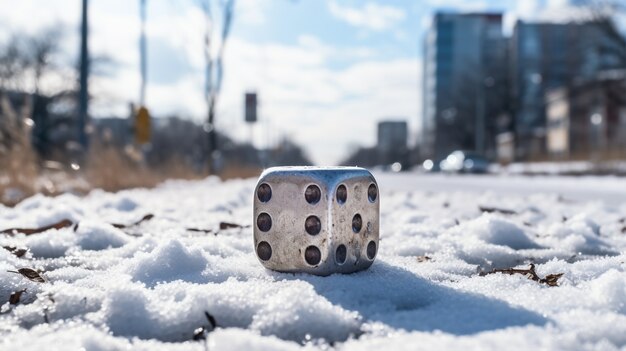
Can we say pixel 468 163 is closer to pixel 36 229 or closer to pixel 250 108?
pixel 250 108

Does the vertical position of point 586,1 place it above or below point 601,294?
above

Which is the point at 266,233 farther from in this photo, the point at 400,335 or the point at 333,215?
the point at 400,335

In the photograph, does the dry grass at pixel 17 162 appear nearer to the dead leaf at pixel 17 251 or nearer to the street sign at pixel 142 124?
the dead leaf at pixel 17 251

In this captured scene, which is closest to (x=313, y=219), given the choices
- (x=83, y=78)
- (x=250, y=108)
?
(x=83, y=78)

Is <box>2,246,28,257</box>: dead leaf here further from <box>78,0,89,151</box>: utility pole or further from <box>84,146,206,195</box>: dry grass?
<box>78,0,89,151</box>: utility pole

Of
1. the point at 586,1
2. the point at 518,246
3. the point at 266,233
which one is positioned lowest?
the point at 518,246

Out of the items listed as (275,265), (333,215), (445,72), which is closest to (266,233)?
(275,265)
